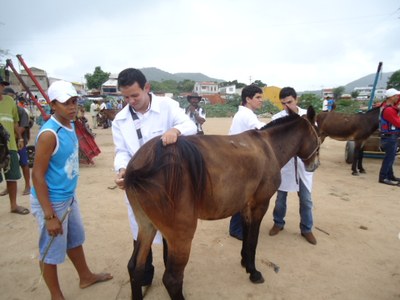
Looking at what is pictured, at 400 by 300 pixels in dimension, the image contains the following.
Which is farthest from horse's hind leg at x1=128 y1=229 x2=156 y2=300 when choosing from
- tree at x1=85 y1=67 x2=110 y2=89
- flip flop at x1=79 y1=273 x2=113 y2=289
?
tree at x1=85 y1=67 x2=110 y2=89

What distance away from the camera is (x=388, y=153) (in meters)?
6.60

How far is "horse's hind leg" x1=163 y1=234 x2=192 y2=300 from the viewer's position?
216cm

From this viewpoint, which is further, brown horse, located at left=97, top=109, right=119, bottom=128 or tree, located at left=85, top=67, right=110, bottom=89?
tree, located at left=85, top=67, right=110, bottom=89

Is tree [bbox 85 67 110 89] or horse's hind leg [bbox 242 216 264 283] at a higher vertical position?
tree [bbox 85 67 110 89]

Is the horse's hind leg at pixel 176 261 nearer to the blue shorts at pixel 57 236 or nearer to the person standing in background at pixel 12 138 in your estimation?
the blue shorts at pixel 57 236

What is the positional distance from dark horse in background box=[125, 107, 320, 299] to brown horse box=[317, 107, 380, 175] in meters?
5.57

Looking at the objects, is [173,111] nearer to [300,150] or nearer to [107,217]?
[300,150]

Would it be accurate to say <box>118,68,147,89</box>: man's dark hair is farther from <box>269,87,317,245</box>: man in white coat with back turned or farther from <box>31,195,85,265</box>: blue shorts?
<box>269,87,317,245</box>: man in white coat with back turned

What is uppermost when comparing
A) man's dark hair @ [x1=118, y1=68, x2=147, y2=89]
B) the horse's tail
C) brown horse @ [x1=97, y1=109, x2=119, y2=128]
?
man's dark hair @ [x1=118, y1=68, x2=147, y2=89]

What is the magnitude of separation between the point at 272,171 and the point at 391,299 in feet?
6.20

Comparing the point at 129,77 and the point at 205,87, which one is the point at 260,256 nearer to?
the point at 129,77

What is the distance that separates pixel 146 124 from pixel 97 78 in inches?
2967

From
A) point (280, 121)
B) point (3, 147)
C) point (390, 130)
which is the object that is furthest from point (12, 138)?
point (390, 130)

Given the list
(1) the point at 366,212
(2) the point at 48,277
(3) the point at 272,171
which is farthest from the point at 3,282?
(1) the point at 366,212
